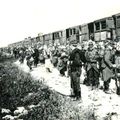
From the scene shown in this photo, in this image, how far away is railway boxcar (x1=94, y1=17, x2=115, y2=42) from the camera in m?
21.3

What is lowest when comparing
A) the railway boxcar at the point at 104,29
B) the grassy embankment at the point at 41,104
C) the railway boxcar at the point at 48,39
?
the grassy embankment at the point at 41,104

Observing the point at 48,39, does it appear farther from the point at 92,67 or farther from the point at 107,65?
the point at 107,65

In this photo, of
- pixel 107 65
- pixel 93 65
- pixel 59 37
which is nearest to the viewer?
pixel 107 65

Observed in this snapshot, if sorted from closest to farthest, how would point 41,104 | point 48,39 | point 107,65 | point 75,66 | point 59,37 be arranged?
1. point 41,104
2. point 75,66
3. point 107,65
4. point 59,37
5. point 48,39

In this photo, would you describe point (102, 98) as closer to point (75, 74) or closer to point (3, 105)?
point (75, 74)

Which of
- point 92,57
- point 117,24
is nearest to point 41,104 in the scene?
point 92,57

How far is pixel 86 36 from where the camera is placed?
85.7ft

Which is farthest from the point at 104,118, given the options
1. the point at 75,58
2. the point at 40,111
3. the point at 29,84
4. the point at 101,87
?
the point at 29,84

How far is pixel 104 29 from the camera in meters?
22.3

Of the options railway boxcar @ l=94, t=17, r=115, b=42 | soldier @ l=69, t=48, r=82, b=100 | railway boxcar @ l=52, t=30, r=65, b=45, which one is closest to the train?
railway boxcar @ l=94, t=17, r=115, b=42

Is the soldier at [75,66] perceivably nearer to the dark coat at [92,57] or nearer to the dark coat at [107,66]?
the dark coat at [107,66]

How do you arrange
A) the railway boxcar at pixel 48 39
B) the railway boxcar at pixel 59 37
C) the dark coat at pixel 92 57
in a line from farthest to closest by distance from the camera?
1. the railway boxcar at pixel 48 39
2. the railway boxcar at pixel 59 37
3. the dark coat at pixel 92 57

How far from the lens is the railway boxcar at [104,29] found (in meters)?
21.3

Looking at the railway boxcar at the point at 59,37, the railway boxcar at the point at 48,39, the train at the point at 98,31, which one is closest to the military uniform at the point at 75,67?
the train at the point at 98,31
